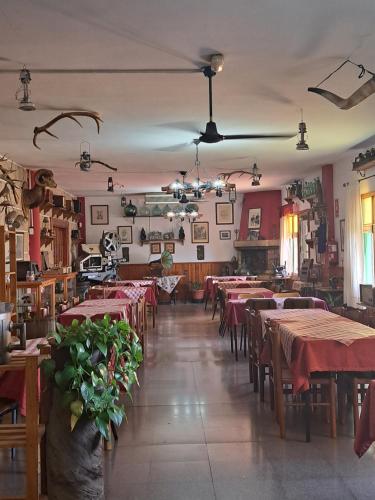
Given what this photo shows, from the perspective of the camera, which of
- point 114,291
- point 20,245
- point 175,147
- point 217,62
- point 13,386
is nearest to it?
point 13,386

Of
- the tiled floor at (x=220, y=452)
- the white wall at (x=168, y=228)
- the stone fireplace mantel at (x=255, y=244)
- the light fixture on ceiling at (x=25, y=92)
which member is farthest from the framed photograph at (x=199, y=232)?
the light fixture on ceiling at (x=25, y=92)

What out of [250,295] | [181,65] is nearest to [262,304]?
[250,295]

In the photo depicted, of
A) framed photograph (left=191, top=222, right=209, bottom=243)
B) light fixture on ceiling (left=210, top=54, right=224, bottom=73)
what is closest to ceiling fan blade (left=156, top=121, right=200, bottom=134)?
light fixture on ceiling (left=210, top=54, right=224, bottom=73)

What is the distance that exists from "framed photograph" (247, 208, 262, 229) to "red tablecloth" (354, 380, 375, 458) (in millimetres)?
10777

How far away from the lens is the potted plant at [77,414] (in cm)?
245

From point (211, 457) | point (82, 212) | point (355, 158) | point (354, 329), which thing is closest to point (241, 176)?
point (355, 158)

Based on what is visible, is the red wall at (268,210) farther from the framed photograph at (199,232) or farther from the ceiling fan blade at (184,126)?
the ceiling fan blade at (184,126)

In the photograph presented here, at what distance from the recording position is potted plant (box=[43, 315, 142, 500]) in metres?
2.45

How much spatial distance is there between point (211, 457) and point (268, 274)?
950 centimetres

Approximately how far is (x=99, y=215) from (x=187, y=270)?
2.77m

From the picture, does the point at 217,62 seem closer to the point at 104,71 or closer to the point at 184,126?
the point at 104,71

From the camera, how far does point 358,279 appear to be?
25.2 feet

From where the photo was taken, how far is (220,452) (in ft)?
11.1

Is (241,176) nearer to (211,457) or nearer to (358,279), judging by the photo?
(358,279)
